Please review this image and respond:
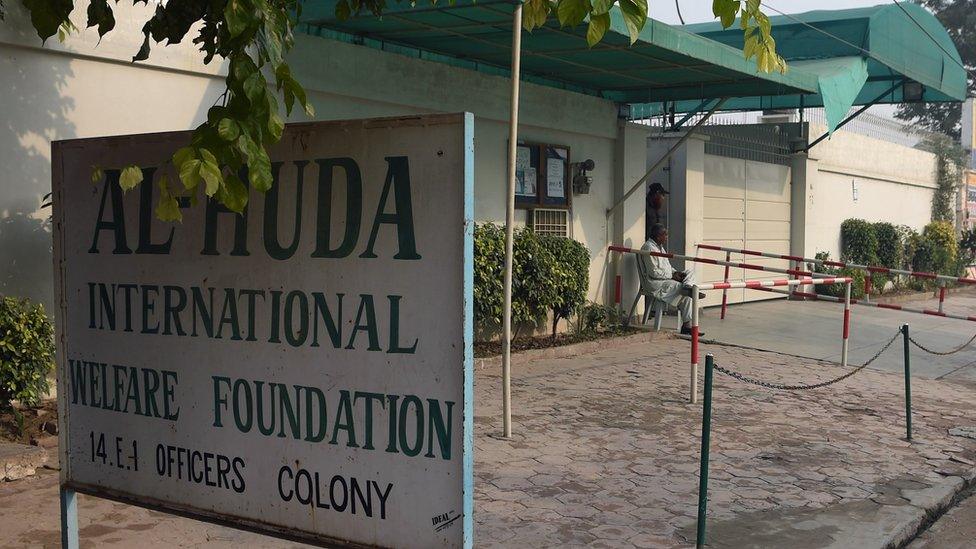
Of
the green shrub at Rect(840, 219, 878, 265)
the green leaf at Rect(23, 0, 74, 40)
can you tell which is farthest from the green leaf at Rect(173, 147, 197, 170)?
the green shrub at Rect(840, 219, 878, 265)

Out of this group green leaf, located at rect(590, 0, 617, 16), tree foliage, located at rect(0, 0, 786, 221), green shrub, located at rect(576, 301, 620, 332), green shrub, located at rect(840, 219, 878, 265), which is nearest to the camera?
tree foliage, located at rect(0, 0, 786, 221)

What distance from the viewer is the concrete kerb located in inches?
395

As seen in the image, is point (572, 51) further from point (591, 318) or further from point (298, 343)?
point (298, 343)

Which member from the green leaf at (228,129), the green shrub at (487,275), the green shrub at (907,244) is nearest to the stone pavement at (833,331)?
the green shrub at (907,244)

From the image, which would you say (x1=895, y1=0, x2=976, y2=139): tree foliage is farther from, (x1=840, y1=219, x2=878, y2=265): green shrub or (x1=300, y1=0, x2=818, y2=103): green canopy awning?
(x1=300, y1=0, x2=818, y2=103): green canopy awning

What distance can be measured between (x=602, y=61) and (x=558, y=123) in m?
1.28

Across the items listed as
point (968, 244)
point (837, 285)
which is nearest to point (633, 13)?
point (837, 285)

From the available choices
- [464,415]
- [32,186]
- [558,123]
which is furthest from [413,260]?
[558,123]

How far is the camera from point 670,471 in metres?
6.66

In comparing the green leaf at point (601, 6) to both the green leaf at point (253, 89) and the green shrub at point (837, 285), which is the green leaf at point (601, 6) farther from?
the green shrub at point (837, 285)

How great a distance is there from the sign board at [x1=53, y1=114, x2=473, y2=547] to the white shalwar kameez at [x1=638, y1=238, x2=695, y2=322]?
9452mm

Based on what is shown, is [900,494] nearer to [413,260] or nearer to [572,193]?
[413,260]

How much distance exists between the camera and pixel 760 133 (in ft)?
58.8

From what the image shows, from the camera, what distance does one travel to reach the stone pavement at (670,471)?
209 inches
